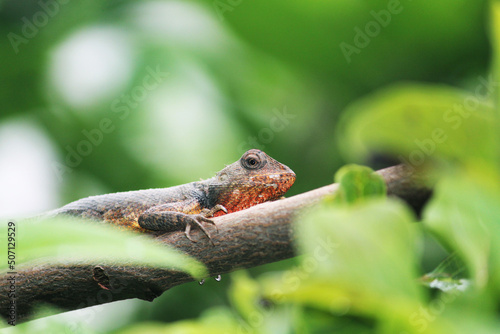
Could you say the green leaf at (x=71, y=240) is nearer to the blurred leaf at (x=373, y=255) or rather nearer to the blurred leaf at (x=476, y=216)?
the blurred leaf at (x=373, y=255)

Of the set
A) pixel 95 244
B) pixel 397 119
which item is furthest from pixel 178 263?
pixel 397 119

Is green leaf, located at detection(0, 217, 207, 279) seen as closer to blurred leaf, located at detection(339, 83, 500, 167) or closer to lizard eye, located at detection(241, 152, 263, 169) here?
blurred leaf, located at detection(339, 83, 500, 167)

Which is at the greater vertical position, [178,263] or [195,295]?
[195,295]

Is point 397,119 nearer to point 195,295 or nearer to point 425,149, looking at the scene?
point 425,149

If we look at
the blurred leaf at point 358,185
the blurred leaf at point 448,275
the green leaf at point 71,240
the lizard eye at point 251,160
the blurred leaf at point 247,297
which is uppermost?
the lizard eye at point 251,160

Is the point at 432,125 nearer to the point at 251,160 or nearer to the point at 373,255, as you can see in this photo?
the point at 373,255

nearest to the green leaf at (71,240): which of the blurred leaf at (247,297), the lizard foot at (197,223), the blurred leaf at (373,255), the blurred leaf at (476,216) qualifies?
the blurred leaf at (373,255)
